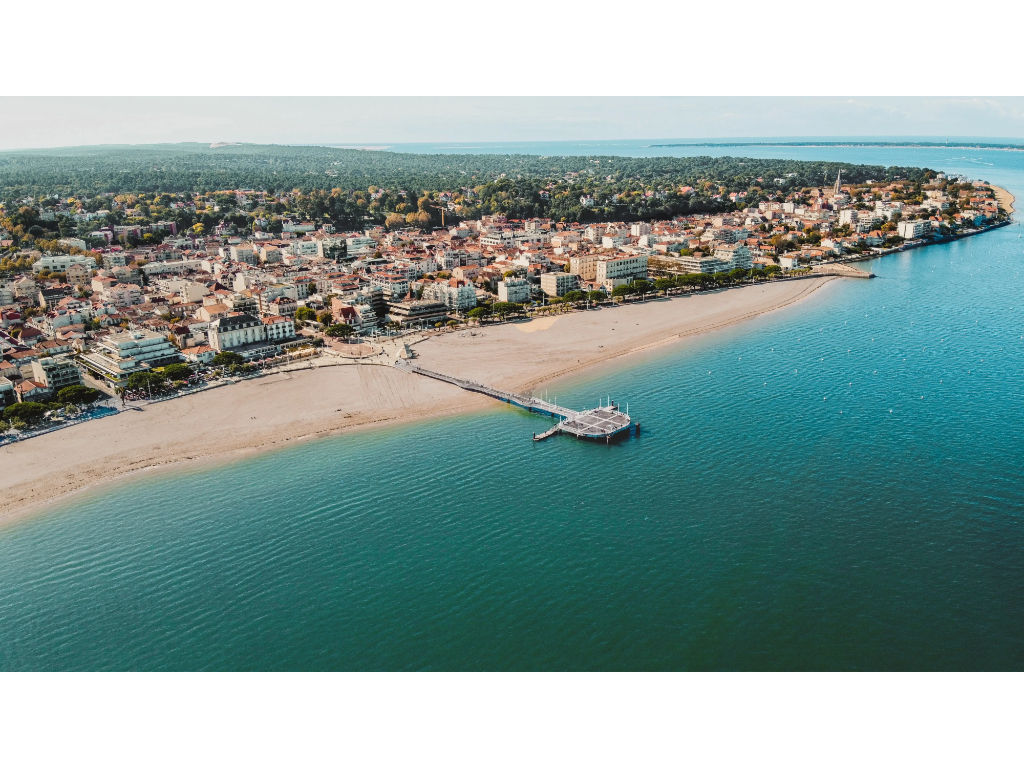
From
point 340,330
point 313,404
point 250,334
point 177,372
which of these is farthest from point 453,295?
point 177,372

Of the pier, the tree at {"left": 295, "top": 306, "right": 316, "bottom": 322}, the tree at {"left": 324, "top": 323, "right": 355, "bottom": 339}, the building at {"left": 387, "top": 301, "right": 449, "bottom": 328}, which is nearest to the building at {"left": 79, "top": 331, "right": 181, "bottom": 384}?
the tree at {"left": 324, "top": 323, "right": 355, "bottom": 339}

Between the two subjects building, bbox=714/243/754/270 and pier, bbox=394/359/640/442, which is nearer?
pier, bbox=394/359/640/442

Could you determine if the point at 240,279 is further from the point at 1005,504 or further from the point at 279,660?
the point at 1005,504

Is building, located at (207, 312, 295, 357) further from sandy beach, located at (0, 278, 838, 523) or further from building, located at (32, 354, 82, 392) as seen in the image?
building, located at (32, 354, 82, 392)

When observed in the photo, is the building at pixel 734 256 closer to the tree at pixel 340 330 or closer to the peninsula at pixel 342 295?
the peninsula at pixel 342 295

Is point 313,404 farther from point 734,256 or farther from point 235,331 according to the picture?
point 734,256
